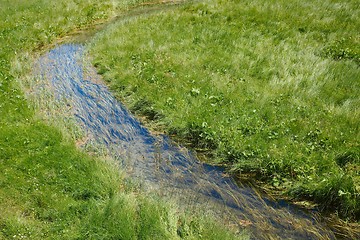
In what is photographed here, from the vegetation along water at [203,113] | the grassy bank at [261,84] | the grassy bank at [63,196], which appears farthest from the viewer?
the grassy bank at [261,84]

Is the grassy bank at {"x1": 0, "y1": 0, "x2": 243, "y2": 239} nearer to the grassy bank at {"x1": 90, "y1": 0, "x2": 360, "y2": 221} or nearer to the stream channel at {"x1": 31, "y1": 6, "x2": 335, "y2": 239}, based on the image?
the stream channel at {"x1": 31, "y1": 6, "x2": 335, "y2": 239}

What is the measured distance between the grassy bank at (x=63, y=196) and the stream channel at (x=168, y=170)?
75cm

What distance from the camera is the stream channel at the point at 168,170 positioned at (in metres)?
7.69

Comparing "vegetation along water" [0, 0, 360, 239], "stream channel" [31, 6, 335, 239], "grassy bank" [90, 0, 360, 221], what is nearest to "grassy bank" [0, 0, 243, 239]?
"vegetation along water" [0, 0, 360, 239]

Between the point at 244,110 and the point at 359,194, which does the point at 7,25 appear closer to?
the point at 244,110

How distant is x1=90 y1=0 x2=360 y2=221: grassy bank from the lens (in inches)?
350

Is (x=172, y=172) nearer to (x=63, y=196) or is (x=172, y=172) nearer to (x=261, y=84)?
(x=63, y=196)

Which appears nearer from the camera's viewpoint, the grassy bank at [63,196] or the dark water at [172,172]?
the grassy bank at [63,196]

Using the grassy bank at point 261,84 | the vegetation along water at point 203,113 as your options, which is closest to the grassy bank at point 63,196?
the vegetation along water at point 203,113

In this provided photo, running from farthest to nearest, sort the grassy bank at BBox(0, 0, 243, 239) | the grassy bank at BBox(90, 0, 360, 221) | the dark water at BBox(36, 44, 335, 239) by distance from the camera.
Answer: the grassy bank at BBox(90, 0, 360, 221) → the dark water at BBox(36, 44, 335, 239) → the grassy bank at BBox(0, 0, 243, 239)

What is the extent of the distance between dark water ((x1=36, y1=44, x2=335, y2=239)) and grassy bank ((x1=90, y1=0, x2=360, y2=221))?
64 cm

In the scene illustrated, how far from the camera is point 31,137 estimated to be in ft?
32.6

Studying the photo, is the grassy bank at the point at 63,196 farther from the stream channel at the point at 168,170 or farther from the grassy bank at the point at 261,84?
the grassy bank at the point at 261,84

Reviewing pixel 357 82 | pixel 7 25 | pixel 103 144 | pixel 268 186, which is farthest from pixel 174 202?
pixel 7 25
